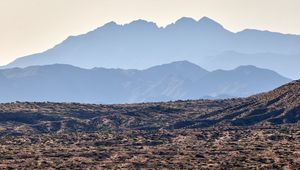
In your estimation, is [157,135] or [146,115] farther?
[146,115]

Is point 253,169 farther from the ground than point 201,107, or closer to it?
closer to it

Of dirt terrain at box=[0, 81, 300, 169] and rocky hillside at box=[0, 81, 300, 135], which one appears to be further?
rocky hillside at box=[0, 81, 300, 135]

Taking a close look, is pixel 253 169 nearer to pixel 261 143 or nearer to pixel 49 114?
pixel 261 143

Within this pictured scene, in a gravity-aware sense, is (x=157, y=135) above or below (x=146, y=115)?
below

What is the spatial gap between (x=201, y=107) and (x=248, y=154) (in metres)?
71.1

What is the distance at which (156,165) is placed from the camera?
75062 millimetres

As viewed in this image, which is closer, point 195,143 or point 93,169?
point 93,169

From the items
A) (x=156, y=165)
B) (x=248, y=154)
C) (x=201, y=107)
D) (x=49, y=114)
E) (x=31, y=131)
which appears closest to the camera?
(x=156, y=165)

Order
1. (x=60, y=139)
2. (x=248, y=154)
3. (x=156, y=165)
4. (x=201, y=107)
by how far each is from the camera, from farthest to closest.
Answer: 1. (x=201, y=107)
2. (x=60, y=139)
3. (x=248, y=154)
4. (x=156, y=165)

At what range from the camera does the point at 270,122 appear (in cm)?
12219

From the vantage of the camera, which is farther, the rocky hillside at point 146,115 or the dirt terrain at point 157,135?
the rocky hillside at point 146,115

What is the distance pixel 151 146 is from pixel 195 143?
5193 millimetres

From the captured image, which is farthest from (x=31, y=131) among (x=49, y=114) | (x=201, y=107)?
(x=201, y=107)

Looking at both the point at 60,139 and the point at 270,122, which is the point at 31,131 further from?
the point at 270,122
